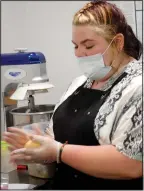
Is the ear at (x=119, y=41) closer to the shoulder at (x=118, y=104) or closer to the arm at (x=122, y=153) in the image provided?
the shoulder at (x=118, y=104)

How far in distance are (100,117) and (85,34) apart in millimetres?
283

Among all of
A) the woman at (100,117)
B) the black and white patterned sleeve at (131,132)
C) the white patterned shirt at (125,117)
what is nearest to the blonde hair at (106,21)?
the woman at (100,117)

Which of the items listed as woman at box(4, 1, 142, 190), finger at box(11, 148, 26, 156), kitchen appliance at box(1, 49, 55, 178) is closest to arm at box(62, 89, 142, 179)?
woman at box(4, 1, 142, 190)

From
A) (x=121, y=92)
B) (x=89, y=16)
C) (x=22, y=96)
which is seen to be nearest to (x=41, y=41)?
(x=22, y=96)

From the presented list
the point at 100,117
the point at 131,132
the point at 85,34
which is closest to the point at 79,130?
the point at 100,117

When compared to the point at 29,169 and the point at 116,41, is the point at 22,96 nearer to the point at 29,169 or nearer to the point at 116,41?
the point at 29,169

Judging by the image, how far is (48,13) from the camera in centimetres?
208

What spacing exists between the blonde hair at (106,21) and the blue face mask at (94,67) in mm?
76

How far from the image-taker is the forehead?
1.03 metres

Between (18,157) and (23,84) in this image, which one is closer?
(18,157)

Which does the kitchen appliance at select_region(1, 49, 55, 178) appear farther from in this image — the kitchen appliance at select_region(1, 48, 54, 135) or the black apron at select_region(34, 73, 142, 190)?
the black apron at select_region(34, 73, 142, 190)

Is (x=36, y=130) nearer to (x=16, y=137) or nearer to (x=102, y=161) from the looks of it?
(x=16, y=137)

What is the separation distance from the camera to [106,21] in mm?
1036

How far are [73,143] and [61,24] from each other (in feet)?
3.99
